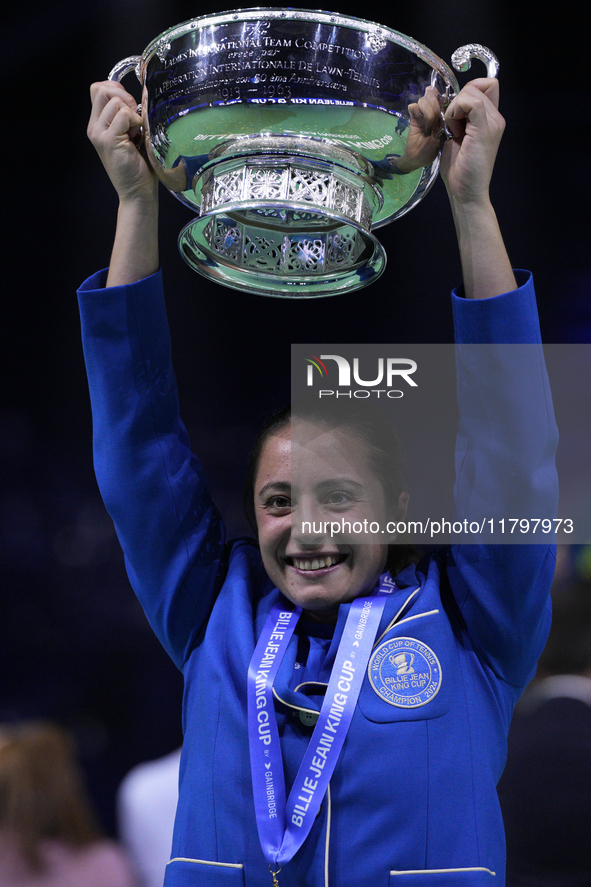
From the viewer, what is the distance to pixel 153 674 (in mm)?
1970

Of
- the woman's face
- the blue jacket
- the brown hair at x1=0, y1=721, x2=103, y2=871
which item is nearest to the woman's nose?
the woman's face

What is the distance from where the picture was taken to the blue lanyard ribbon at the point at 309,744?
988mm

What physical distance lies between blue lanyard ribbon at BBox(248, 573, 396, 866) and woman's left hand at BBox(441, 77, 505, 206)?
1.99 ft

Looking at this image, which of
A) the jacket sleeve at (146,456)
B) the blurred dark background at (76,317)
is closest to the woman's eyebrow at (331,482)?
the jacket sleeve at (146,456)

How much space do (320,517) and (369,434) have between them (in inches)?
7.4

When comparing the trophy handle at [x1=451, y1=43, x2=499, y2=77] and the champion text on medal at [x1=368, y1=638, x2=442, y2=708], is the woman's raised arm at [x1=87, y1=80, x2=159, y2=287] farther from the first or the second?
the champion text on medal at [x1=368, y1=638, x2=442, y2=708]

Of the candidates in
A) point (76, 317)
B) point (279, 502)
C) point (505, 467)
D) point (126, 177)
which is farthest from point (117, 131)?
point (76, 317)

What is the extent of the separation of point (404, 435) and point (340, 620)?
837 mm

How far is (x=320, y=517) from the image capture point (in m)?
1.17

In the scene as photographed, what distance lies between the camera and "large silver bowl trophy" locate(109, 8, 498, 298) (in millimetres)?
848

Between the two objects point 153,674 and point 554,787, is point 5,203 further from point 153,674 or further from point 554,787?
point 554,787

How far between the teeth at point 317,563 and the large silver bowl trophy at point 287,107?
18.7 inches

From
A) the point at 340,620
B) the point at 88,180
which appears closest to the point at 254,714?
the point at 340,620

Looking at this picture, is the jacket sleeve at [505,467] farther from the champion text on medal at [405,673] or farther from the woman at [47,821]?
the woman at [47,821]
